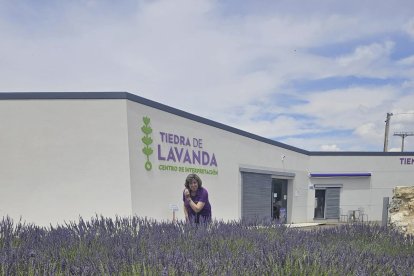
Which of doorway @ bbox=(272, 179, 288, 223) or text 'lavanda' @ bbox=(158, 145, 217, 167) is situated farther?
doorway @ bbox=(272, 179, 288, 223)

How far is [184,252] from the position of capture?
2.76m

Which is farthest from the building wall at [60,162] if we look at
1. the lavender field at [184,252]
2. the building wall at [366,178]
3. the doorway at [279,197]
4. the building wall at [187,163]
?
the building wall at [366,178]

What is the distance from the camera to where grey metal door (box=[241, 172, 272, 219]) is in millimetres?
14641

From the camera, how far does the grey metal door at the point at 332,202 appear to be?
22.0 metres

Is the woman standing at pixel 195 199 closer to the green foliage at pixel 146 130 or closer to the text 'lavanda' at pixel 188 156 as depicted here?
the green foliage at pixel 146 130

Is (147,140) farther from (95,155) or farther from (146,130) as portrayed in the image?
(95,155)

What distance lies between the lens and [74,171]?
8.27m

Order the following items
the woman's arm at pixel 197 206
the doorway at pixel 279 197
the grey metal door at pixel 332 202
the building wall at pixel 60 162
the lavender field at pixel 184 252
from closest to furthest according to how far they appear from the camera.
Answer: the lavender field at pixel 184 252, the woman's arm at pixel 197 206, the building wall at pixel 60 162, the doorway at pixel 279 197, the grey metal door at pixel 332 202

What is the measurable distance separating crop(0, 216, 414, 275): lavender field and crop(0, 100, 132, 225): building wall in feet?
14.5

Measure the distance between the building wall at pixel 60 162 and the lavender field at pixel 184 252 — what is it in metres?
4.43

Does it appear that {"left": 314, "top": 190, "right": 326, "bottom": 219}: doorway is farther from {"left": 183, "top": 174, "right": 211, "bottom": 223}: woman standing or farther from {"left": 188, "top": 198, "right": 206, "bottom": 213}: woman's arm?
{"left": 188, "top": 198, "right": 206, "bottom": 213}: woman's arm

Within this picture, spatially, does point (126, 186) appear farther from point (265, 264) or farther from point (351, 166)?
point (351, 166)

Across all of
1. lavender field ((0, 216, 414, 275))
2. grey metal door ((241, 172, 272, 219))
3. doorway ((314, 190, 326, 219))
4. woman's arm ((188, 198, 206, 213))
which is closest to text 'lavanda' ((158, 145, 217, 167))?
grey metal door ((241, 172, 272, 219))

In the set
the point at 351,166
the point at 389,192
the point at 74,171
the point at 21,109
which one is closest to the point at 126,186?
the point at 74,171
